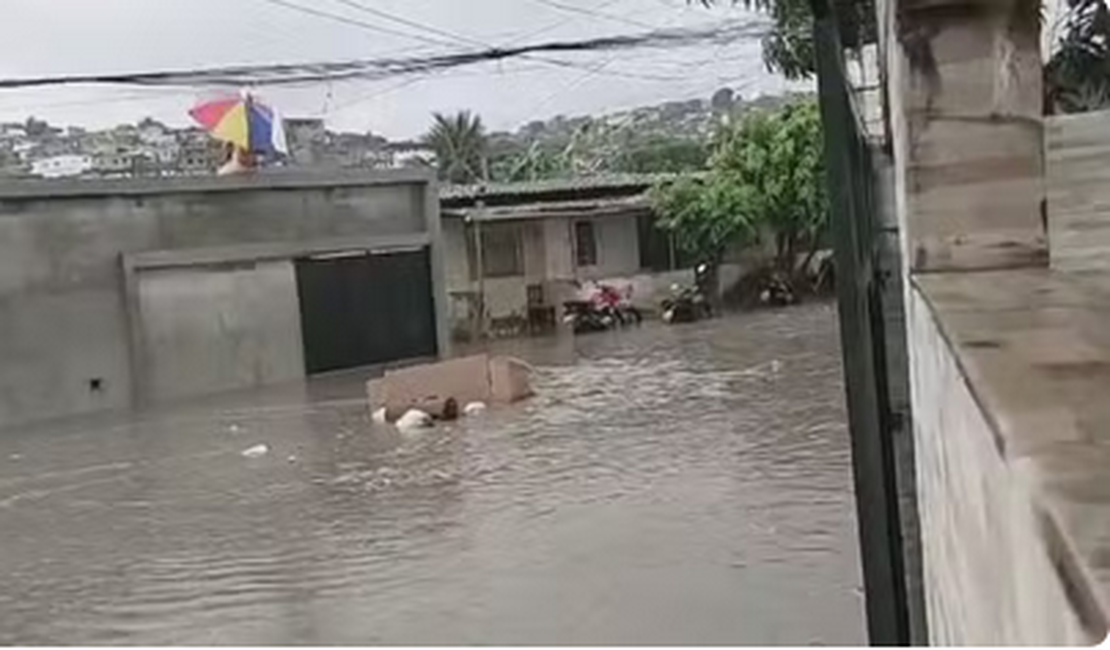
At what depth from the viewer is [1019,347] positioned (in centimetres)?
157

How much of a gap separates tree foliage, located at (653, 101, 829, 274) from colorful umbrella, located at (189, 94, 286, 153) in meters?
6.88

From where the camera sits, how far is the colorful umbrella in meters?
17.7

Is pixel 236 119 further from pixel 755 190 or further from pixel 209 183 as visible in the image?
pixel 755 190

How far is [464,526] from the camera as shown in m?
6.96

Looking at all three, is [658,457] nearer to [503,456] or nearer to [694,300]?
[503,456]

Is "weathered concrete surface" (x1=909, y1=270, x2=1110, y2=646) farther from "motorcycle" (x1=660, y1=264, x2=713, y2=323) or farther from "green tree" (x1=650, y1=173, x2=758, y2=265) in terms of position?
"green tree" (x1=650, y1=173, x2=758, y2=265)

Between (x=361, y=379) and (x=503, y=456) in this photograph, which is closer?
(x=503, y=456)

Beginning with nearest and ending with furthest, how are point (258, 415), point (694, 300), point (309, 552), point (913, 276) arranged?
1. point (913, 276)
2. point (309, 552)
3. point (258, 415)
4. point (694, 300)

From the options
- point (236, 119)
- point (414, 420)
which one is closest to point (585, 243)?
point (236, 119)

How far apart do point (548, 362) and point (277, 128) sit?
17.0 feet

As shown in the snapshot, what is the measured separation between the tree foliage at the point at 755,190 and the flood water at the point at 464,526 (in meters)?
9.53

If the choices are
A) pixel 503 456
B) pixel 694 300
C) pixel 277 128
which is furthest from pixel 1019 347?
pixel 694 300

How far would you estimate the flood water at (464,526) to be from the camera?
526 cm

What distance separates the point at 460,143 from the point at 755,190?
1112cm
